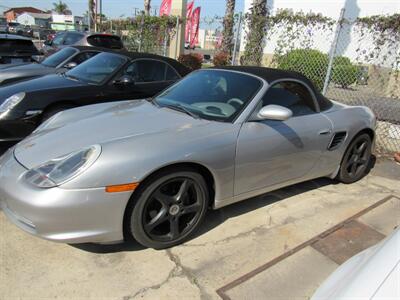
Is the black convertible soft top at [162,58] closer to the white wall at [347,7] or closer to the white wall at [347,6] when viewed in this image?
the white wall at [347,7]

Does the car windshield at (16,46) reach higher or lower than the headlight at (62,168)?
lower

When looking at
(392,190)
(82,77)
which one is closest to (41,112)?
(82,77)

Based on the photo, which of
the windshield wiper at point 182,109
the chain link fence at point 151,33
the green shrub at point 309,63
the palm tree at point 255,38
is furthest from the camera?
the chain link fence at point 151,33

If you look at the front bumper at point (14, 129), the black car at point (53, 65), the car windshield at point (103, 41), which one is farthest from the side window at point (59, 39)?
the front bumper at point (14, 129)

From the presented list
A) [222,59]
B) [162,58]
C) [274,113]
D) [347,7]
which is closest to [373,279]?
[274,113]

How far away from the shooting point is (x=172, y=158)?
2756 millimetres

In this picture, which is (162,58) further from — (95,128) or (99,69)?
(95,128)

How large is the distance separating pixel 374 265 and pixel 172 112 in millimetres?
2285

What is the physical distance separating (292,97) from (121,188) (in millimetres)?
2076

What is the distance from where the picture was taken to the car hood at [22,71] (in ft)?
21.8

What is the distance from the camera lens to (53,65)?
726 centimetres

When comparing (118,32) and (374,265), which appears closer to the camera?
(374,265)

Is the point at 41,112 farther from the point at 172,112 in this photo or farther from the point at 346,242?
the point at 346,242

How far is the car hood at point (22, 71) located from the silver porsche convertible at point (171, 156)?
352 centimetres
